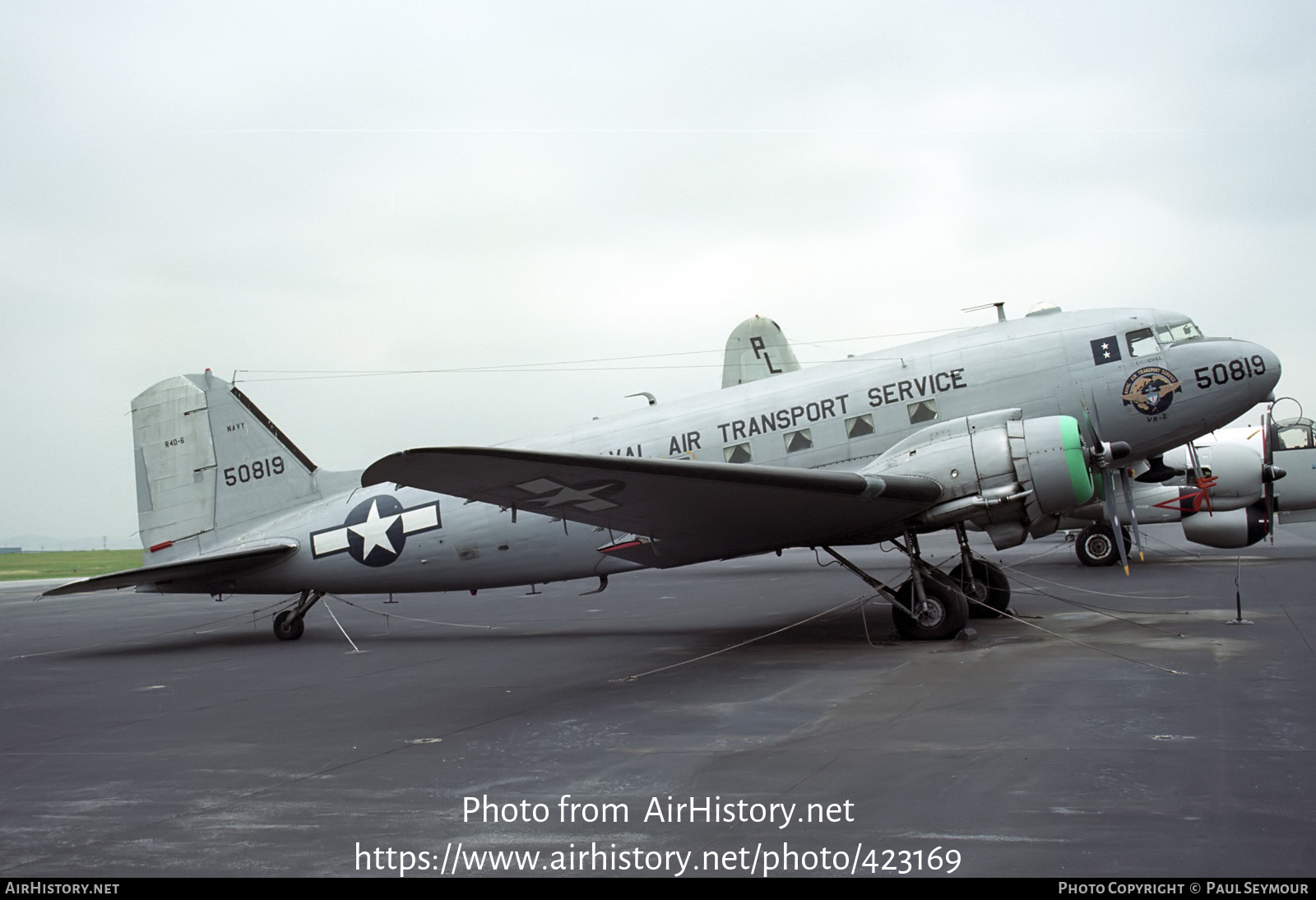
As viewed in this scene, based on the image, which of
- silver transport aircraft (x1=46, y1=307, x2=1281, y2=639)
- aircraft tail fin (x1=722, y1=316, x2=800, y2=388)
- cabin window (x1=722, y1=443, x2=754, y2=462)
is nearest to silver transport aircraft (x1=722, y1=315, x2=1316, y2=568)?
silver transport aircraft (x1=46, y1=307, x2=1281, y2=639)

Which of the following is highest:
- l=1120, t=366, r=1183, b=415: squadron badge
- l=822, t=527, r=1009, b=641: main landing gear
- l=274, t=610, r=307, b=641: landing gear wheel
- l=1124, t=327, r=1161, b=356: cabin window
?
l=1124, t=327, r=1161, b=356: cabin window

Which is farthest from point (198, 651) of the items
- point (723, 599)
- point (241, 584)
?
point (723, 599)

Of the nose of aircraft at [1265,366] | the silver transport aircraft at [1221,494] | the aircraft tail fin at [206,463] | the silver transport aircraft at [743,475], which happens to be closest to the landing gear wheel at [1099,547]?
the silver transport aircraft at [1221,494]

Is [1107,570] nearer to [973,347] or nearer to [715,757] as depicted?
[973,347]

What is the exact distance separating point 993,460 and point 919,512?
1006mm

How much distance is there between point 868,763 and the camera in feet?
19.9

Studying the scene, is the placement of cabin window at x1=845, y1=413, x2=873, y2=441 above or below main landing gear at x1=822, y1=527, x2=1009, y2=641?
above

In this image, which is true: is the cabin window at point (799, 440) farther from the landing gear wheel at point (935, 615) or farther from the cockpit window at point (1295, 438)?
the cockpit window at point (1295, 438)

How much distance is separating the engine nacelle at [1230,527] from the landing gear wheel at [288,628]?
18460 millimetres

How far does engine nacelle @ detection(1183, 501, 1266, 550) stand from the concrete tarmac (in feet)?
29.9

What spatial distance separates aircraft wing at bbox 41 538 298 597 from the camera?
14773 millimetres

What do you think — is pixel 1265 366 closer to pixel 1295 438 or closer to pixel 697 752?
pixel 697 752

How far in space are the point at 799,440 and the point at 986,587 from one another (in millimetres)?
3200

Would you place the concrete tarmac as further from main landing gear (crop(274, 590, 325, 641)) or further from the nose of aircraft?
the nose of aircraft
